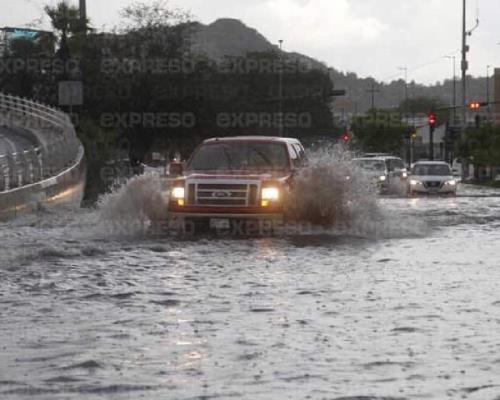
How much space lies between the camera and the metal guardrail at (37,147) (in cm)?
2555

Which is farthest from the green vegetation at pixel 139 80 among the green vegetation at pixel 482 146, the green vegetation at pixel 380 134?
the green vegetation at pixel 380 134

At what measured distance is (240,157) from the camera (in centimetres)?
2052

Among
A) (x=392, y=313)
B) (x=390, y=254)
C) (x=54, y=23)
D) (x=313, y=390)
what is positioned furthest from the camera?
(x=54, y=23)

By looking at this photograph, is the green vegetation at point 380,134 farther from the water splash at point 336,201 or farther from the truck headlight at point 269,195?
the truck headlight at point 269,195

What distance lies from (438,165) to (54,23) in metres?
22.5

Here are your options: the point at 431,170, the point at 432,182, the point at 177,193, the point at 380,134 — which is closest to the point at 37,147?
the point at 177,193

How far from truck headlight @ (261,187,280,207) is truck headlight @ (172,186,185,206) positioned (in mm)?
1407

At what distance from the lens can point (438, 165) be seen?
42625mm

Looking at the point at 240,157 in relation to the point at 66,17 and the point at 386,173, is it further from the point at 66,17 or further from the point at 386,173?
the point at 66,17

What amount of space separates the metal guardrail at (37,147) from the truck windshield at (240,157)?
582 cm

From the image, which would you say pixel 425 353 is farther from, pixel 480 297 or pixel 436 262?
pixel 436 262

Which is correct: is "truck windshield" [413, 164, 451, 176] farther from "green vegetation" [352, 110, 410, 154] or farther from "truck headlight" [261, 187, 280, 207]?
"green vegetation" [352, 110, 410, 154]

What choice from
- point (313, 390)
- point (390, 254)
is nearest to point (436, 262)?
point (390, 254)

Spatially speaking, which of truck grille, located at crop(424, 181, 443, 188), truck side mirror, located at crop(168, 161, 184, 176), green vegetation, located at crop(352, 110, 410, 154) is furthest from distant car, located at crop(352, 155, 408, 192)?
green vegetation, located at crop(352, 110, 410, 154)
